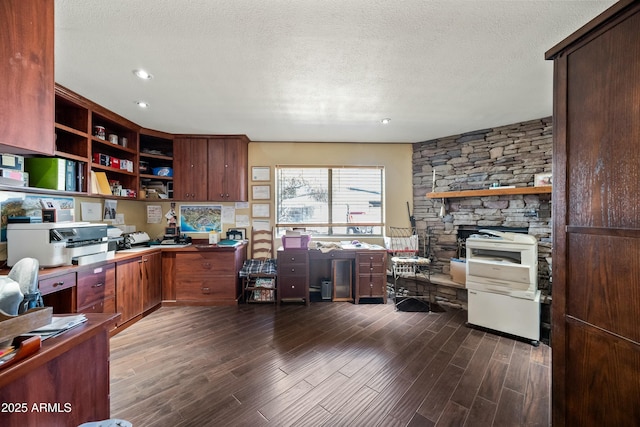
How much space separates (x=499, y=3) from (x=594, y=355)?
1.96m

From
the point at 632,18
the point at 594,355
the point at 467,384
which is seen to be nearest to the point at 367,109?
the point at 632,18

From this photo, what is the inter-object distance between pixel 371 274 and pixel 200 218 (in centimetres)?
282

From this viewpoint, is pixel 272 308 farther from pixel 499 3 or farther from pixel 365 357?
pixel 499 3

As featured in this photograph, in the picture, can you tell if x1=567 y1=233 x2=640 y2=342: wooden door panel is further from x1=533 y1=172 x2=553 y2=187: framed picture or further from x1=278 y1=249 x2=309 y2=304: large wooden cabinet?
x1=278 y1=249 x2=309 y2=304: large wooden cabinet

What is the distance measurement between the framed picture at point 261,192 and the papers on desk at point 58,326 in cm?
283

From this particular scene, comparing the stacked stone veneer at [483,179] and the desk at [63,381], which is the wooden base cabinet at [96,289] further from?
the stacked stone veneer at [483,179]

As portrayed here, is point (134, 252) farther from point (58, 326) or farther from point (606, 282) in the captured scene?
point (606, 282)

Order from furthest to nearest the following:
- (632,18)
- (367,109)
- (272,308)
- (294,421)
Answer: (272,308)
(367,109)
(294,421)
(632,18)

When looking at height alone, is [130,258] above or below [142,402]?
above

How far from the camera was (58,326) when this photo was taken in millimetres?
1009

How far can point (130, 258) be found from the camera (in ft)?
8.88

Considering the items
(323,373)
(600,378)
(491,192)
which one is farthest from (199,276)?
(491,192)

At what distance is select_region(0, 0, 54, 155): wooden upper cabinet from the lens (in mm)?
875

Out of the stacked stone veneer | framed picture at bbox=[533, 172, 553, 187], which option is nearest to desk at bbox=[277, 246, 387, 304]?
the stacked stone veneer
